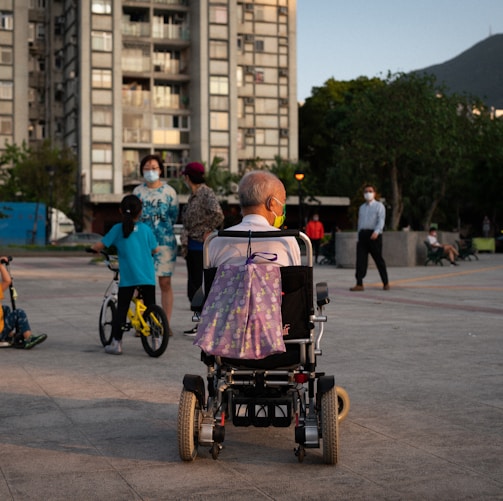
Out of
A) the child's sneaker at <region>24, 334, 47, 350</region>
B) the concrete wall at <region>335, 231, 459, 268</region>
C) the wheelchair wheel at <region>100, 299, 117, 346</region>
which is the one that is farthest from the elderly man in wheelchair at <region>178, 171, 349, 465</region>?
the concrete wall at <region>335, 231, 459, 268</region>

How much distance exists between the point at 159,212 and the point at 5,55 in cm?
6630

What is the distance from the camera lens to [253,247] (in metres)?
4.80

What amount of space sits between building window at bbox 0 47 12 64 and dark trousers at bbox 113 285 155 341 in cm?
6705

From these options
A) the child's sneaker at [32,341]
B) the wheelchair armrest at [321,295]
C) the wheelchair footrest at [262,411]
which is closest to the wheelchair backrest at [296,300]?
the wheelchair armrest at [321,295]

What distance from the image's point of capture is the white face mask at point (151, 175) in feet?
31.6

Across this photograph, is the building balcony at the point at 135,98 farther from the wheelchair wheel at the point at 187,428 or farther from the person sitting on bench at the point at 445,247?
the wheelchair wheel at the point at 187,428

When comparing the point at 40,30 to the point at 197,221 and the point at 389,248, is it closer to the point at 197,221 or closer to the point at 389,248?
the point at 389,248

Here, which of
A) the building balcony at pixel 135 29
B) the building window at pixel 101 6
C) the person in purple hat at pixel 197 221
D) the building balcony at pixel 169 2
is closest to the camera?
the person in purple hat at pixel 197 221

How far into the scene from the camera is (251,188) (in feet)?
16.3

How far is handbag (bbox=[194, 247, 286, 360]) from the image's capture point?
455 cm

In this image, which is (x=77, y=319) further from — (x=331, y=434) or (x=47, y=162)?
(x=47, y=162)


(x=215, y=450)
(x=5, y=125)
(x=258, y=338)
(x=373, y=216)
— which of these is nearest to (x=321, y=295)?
(x=258, y=338)

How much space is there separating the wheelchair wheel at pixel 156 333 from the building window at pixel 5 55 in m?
67.3

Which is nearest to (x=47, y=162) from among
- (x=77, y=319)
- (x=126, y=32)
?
(x=126, y=32)
